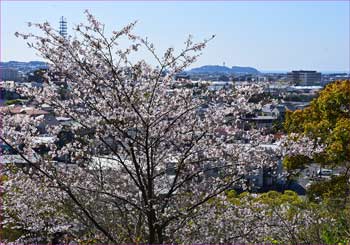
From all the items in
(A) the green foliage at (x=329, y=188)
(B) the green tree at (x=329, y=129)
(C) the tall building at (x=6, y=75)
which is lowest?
(A) the green foliage at (x=329, y=188)

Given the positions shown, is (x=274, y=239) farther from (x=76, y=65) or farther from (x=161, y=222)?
(x=76, y=65)

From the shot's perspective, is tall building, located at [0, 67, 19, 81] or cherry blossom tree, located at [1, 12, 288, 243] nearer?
cherry blossom tree, located at [1, 12, 288, 243]

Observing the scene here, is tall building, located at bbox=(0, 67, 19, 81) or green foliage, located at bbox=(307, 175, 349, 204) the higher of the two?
tall building, located at bbox=(0, 67, 19, 81)

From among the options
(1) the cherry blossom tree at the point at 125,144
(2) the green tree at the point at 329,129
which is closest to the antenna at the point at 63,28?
(1) the cherry blossom tree at the point at 125,144

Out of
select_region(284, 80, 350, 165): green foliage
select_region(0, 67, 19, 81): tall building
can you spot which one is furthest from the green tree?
select_region(0, 67, 19, 81): tall building

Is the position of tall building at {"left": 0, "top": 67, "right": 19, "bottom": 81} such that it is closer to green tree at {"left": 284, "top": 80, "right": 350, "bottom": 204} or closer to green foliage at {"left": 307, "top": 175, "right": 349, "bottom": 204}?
green tree at {"left": 284, "top": 80, "right": 350, "bottom": 204}

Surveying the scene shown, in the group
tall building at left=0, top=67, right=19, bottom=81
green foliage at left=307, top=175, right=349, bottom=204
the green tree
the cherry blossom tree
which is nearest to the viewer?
the cherry blossom tree

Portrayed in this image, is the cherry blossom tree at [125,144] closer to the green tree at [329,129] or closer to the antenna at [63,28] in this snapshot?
the antenna at [63,28]

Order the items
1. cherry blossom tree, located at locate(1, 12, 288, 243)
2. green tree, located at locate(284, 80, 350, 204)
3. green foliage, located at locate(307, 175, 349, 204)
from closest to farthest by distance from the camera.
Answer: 1. cherry blossom tree, located at locate(1, 12, 288, 243)
2. green foliage, located at locate(307, 175, 349, 204)
3. green tree, located at locate(284, 80, 350, 204)
